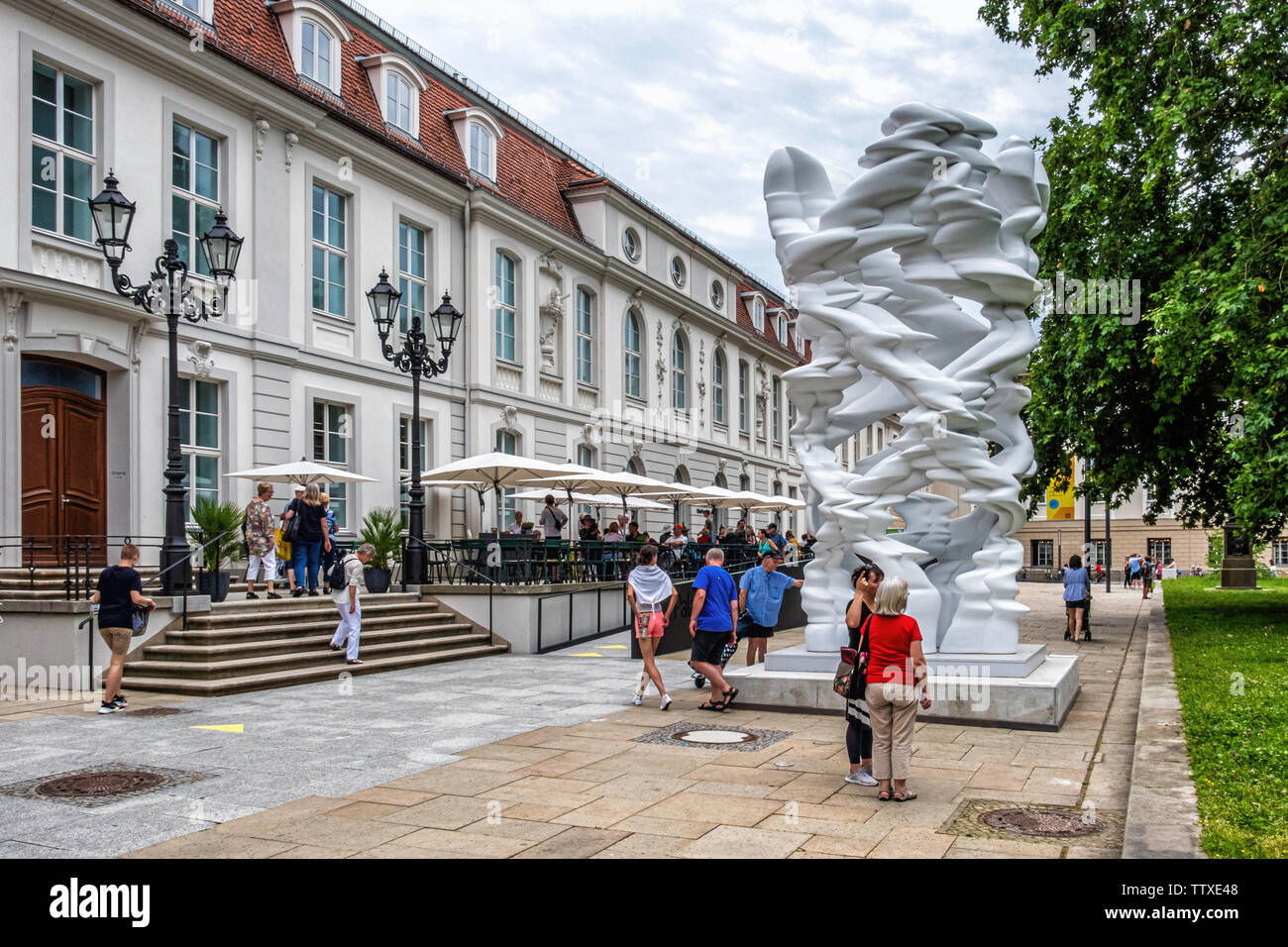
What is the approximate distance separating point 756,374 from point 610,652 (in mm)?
31532

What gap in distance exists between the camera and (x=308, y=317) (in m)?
22.1

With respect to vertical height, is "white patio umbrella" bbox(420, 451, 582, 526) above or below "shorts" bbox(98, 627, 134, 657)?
above

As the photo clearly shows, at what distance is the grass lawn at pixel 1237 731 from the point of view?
588 cm

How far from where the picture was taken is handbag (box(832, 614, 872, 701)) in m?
7.47

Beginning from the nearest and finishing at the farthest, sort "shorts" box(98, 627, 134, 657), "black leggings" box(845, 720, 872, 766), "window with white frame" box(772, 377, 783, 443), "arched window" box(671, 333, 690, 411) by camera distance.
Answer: "black leggings" box(845, 720, 872, 766), "shorts" box(98, 627, 134, 657), "arched window" box(671, 333, 690, 411), "window with white frame" box(772, 377, 783, 443)

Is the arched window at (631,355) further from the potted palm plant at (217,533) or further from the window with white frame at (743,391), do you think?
the potted palm plant at (217,533)

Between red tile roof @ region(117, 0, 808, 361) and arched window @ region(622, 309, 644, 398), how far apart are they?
3955 mm

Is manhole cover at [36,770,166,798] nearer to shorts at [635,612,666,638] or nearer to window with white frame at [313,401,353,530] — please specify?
shorts at [635,612,666,638]

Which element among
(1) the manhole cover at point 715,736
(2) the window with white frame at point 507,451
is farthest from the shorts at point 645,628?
(2) the window with white frame at point 507,451

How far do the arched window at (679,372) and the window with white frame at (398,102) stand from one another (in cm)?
1494

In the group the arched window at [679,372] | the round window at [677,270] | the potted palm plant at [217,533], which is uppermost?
the round window at [677,270]

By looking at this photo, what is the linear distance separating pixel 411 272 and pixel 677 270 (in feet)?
50.8

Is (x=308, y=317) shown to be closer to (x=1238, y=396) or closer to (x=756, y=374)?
(x=1238, y=396)

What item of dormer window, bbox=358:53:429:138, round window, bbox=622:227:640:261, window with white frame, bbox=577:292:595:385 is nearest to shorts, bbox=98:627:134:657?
dormer window, bbox=358:53:429:138
